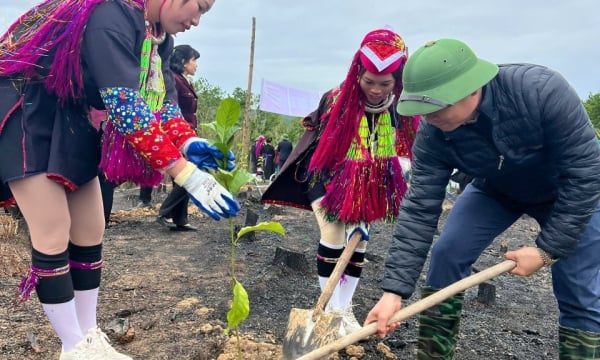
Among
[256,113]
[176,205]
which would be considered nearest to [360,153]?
[176,205]

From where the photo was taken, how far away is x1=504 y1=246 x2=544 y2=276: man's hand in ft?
5.84

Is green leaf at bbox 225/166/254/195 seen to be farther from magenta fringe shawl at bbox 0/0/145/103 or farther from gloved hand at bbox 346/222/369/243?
gloved hand at bbox 346/222/369/243

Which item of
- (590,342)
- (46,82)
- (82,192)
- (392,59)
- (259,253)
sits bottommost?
(259,253)

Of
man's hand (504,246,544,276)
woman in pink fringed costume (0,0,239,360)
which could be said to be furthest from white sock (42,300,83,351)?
man's hand (504,246,544,276)

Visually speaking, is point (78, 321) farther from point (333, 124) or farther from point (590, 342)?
point (590, 342)

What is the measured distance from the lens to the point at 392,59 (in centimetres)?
233

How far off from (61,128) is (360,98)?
1.40 m

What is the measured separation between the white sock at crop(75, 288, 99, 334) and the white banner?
11.5 m

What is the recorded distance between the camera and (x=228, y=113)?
178cm

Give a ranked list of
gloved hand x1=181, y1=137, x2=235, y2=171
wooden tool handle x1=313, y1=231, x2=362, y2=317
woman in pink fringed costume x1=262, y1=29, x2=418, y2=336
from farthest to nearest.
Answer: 1. woman in pink fringed costume x1=262, y1=29, x2=418, y2=336
2. wooden tool handle x1=313, y1=231, x2=362, y2=317
3. gloved hand x1=181, y1=137, x2=235, y2=171

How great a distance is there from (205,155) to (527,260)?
126cm

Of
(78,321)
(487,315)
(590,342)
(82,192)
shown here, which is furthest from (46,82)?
(487,315)

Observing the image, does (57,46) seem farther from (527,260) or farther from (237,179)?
(527,260)

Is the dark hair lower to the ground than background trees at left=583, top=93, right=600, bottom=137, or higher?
higher
